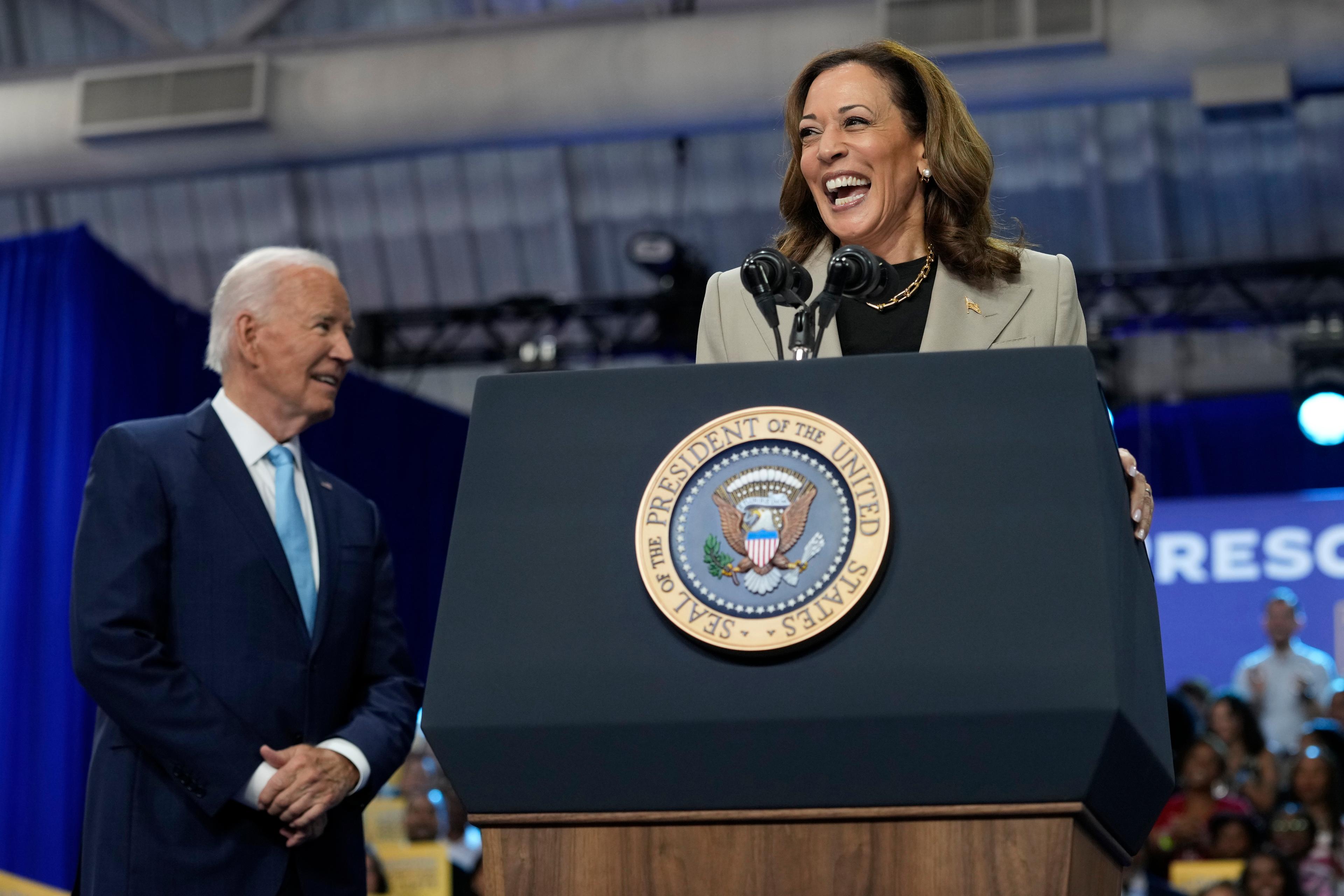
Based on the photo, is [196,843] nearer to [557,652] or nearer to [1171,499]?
[557,652]

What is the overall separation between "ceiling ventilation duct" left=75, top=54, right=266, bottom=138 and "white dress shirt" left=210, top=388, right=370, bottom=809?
5.12 metres

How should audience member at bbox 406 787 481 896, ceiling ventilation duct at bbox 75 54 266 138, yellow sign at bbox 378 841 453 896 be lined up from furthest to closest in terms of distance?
ceiling ventilation duct at bbox 75 54 266 138 → audience member at bbox 406 787 481 896 → yellow sign at bbox 378 841 453 896

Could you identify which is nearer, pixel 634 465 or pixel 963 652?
pixel 963 652

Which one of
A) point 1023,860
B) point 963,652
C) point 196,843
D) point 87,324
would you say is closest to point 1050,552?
point 963,652

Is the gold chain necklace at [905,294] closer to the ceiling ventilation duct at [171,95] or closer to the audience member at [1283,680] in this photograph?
the ceiling ventilation duct at [171,95]

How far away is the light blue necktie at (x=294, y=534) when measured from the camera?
230 cm

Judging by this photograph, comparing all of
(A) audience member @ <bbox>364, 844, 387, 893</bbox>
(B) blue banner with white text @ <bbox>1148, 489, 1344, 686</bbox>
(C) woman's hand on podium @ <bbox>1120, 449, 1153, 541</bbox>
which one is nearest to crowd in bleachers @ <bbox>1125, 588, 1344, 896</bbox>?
(B) blue banner with white text @ <bbox>1148, 489, 1344, 686</bbox>

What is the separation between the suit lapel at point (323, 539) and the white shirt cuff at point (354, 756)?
0.13 meters

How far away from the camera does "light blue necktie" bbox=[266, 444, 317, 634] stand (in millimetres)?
2301

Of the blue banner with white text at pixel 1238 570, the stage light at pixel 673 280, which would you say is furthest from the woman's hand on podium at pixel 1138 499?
the blue banner with white text at pixel 1238 570

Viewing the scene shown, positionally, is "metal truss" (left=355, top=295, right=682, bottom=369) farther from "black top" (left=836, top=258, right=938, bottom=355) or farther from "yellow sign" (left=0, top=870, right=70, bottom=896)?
"black top" (left=836, top=258, right=938, bottom=355)

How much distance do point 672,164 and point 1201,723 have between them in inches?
184

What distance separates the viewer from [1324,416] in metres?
8.54

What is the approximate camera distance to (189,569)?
221cm
